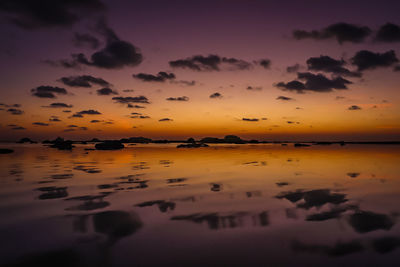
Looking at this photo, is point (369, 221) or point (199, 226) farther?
point (369, 221)

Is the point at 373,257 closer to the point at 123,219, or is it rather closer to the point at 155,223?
the point at 155,223

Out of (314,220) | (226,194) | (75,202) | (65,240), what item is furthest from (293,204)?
(75,202)

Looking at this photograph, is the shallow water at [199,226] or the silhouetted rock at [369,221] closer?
the shallow water at [199,226]

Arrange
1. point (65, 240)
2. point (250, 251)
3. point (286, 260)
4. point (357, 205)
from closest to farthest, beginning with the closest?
1. point (286, 260)
2. point (250, 251)
3. point (65, 240)
4. point (357, 205)

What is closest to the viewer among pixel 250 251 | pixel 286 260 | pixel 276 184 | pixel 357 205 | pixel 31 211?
pixel 286 260

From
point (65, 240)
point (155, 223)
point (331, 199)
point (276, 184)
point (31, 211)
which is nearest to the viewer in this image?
point (65, 240)

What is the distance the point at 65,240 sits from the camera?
595cm

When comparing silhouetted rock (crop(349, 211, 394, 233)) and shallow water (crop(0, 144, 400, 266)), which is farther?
silhouetted rock (crop(349, 211, 394, 233))

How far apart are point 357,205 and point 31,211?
1158cm

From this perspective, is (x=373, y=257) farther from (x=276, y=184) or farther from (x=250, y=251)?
(x=276, y=184)

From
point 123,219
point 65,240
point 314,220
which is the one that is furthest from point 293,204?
point 65,240

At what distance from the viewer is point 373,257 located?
5.11 metres

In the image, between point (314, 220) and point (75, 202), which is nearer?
point (314, 220)

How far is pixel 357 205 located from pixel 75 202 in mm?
10681
